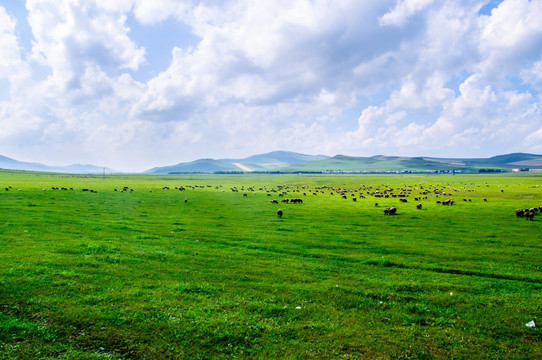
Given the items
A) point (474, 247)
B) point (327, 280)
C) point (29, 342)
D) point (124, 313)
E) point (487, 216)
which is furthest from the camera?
point (487, 216)

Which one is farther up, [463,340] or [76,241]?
[76,241]

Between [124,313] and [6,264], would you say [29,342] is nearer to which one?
[124,313]

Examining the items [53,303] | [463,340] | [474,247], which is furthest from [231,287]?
[474,247]

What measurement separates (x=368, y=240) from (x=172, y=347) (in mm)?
18882

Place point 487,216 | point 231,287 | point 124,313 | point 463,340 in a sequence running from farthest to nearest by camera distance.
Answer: point 487,216
point 231,287
point 124,313
point 463,340

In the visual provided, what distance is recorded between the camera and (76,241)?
19062mm

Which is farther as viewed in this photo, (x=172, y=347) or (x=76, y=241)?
(x=76, y=241)

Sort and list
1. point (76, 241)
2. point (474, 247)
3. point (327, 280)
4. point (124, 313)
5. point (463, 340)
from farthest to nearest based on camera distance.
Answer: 1. point (474, 247)
2. point (76, 241)
3. point (327, 280)
4. point (124, 313)
5. point (463, 340)

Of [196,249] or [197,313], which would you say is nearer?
[197,313]

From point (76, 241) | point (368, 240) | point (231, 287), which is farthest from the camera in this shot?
point (368, 240)

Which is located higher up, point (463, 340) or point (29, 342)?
point (29, 342)

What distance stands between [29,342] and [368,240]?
849 inches

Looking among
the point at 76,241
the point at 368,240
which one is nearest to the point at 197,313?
the point at 76,241

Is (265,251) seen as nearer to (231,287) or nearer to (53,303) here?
(231,287)
